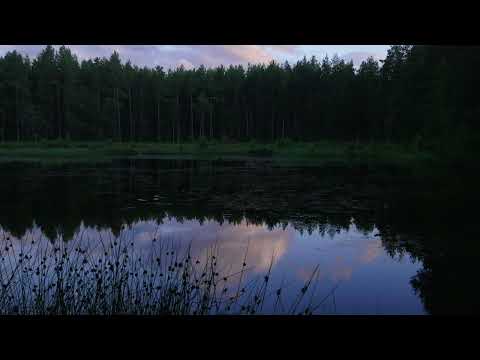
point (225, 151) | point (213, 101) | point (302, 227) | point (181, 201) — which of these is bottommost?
point (225, 151)

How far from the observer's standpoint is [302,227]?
9789 mm


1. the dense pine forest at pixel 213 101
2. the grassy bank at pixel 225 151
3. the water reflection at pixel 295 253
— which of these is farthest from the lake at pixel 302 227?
the dense pine forest at pixel 213 101

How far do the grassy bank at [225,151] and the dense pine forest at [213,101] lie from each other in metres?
5.80

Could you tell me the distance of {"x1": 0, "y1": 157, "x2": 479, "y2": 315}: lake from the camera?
634 cm

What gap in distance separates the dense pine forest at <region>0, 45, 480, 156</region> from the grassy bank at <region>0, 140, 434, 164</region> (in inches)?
228

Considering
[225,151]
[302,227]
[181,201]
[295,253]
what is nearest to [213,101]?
[225,151]

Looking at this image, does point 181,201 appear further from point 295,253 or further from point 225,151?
point 225,151

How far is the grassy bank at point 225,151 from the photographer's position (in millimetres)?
31967

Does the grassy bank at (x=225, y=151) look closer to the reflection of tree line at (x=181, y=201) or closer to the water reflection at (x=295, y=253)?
the reflection of tree line at (x=181, y=201)

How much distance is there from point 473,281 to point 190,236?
5.23m

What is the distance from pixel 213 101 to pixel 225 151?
923 inches

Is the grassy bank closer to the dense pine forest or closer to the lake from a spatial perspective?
the dense pine forest
